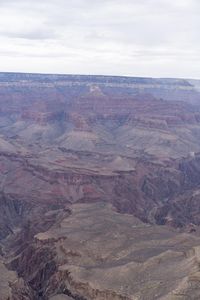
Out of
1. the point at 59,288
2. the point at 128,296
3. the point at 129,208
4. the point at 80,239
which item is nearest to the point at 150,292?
the point at 128,296

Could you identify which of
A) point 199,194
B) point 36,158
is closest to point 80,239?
point 199,194

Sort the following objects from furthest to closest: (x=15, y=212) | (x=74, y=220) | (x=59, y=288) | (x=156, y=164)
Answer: (x=156, y=164) < (x=15, y=212) < (x=74, y=220) < (x=59, y=288)

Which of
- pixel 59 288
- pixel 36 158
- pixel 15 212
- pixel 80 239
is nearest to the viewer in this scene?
pixel 59 288

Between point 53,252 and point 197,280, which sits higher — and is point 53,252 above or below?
below

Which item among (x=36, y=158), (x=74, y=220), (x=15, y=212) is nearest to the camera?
(x=74, y=220)

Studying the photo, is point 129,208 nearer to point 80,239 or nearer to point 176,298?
point 80,239

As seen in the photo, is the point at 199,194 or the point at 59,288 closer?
the point at 59,288

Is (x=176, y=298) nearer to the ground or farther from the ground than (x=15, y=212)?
farther from the ground

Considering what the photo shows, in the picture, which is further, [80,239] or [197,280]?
[80,239]

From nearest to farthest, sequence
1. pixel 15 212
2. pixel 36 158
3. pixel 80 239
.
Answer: pixel 80 239 → pixel 15 212 → pixel 36 158

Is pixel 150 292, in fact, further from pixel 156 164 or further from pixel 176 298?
pixel 156 164
